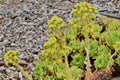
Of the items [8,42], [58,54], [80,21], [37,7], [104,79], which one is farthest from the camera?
[37,7]

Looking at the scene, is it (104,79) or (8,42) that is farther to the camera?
(8,42)

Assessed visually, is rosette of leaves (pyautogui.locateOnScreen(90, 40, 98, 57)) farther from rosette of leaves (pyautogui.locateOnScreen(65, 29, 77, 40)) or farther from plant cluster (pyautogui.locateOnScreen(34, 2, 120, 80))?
rosette of leaves (pyautogui.locateOnScreen(65, 29, 77, 40))

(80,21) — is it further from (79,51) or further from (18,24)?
(18,24)

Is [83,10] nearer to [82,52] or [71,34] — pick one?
[82,52]

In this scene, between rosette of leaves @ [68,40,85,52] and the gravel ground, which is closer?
rosette of leaves @ [68,40,85,52]

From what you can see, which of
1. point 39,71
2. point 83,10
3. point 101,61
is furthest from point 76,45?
point 83,10

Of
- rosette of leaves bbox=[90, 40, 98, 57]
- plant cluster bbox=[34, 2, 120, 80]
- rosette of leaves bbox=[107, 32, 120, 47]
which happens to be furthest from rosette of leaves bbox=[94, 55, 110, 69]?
rosette of leaves bbox=[107, 32, 120, 47]

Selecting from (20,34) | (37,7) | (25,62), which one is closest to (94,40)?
(25,62)

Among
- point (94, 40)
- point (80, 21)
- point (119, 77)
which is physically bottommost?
point (119, 77)
